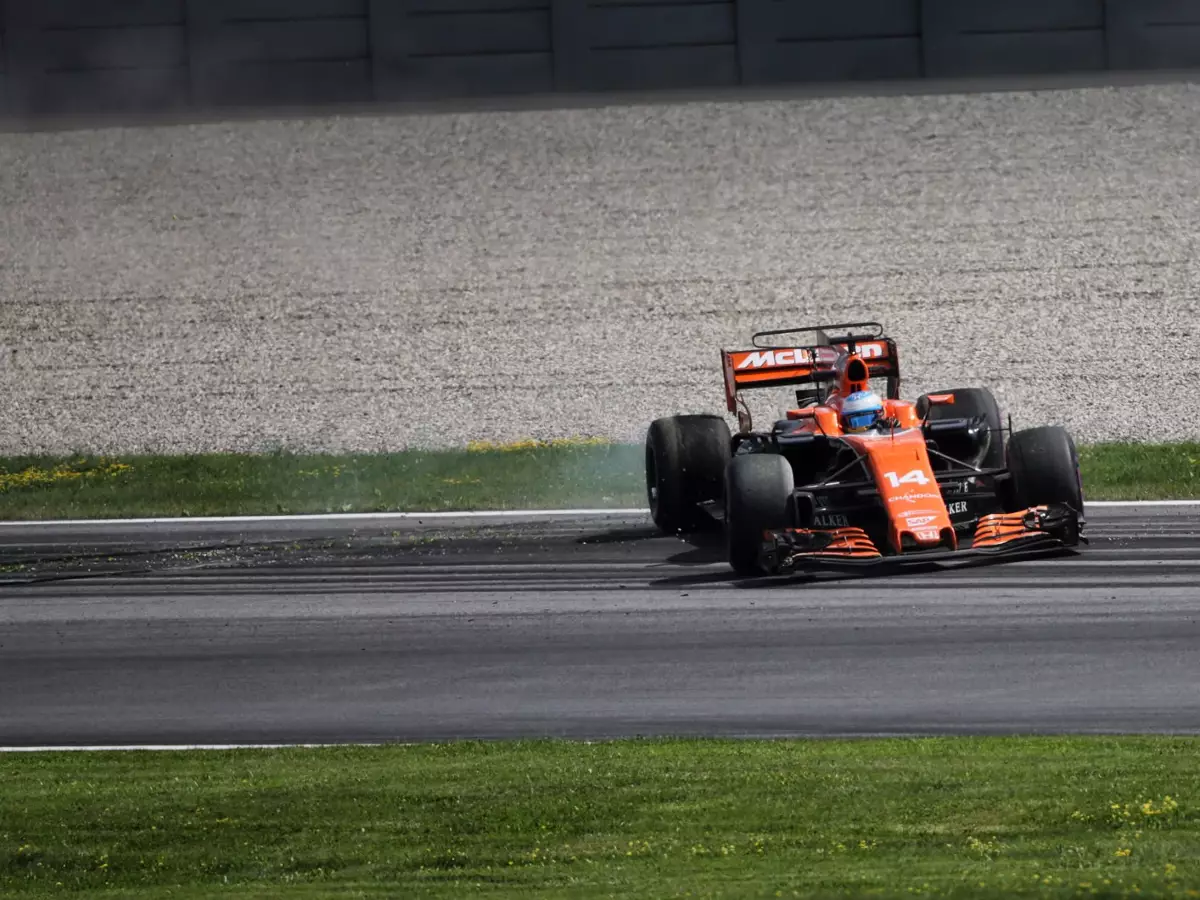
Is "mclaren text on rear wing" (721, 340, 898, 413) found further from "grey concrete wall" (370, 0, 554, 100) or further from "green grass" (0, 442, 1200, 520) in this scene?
"grey concrete wall" (370, 0, 554, 100)

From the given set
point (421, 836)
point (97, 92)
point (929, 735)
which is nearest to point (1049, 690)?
point (929, 735)

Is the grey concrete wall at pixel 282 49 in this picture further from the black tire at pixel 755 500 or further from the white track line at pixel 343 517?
the black tire at pixel 755 500

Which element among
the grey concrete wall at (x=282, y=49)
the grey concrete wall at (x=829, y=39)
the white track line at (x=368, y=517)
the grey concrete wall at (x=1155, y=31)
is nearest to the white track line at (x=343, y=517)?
the white track line at (x=368, y=517)

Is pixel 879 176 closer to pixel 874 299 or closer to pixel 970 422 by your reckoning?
pixel 874 299

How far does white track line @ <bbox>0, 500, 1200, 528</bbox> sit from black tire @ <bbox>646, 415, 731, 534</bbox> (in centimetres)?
218

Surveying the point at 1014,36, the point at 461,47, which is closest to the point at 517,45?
the point at 461,47

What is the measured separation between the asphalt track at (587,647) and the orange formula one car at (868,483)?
0.82ft

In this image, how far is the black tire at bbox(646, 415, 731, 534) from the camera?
1521 cm

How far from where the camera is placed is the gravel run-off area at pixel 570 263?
24844 millimetres

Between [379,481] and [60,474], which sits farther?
[60,474]

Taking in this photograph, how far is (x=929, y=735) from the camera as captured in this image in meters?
8.84

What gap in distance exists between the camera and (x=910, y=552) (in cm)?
1311

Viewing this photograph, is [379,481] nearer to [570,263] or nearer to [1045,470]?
[1045,470]

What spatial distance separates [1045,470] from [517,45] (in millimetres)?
21191
